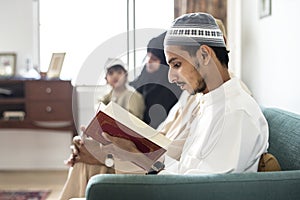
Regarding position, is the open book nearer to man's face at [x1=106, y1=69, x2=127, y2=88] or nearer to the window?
man's face at [x1=106, y1=69, x2=127, y2=88]

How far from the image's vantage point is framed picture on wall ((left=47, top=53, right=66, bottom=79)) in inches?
154

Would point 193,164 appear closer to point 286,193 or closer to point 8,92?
point 286,193

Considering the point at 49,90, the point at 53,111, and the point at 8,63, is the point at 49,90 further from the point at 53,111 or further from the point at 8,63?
the point at 8,63

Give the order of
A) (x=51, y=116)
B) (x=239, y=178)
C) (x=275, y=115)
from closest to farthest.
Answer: (x=239, y=178)
(x=275, y=115)
(x=51, y=116)

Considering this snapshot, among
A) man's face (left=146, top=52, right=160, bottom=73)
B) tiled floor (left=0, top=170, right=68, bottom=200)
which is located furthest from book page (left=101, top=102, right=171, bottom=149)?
tiled floor (left=0, top=170, right=68, bottom=200)

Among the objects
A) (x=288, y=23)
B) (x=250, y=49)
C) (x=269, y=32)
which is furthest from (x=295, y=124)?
(x=250, y=49)

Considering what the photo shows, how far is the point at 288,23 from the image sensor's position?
2.19 m

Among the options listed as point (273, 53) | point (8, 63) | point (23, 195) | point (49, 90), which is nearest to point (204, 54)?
point (273, 53)

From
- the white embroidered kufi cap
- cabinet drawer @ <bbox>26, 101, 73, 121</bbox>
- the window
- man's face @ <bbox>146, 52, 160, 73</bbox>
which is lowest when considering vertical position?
cabinet drawer @ <bbox>26, 101, 73, 121</bbox>

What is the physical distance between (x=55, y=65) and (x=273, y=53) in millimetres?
2194

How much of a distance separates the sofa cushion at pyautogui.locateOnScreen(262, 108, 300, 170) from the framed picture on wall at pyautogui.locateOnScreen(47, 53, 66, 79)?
8.12 feet

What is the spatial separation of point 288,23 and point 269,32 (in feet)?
1.37

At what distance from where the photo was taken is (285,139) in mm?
1646

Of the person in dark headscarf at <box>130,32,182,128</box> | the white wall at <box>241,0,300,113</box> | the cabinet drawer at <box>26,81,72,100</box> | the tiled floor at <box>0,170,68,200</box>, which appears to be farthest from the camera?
the cabinet drawer at <box>26,81,72,100</box>
